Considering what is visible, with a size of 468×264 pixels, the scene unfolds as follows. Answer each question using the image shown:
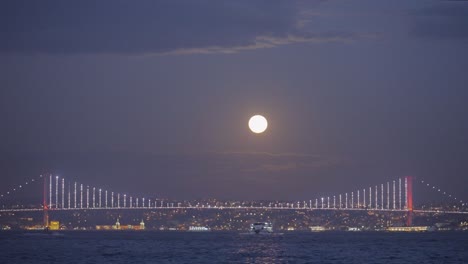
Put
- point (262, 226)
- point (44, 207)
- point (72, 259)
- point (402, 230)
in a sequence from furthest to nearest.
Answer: point (402, 230), point (262, 226), point (44, 207), point (72, 259)

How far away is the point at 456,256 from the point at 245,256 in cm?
1255

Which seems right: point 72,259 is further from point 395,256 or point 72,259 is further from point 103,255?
A: point 395,256

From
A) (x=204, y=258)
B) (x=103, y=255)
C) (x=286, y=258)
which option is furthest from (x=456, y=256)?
(x=103, y=255)

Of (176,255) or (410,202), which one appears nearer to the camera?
(176,255)

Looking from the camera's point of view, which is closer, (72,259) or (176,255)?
(72,259)

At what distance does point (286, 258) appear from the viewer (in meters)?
58.2

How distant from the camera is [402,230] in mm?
140625

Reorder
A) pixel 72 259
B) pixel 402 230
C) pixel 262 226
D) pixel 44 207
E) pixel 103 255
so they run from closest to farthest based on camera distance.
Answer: pixel 72 259, pixel 103 255, pixel 44 207, pixel 262 226, pixel 402 230

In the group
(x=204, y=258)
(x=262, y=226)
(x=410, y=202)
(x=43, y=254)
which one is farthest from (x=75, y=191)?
(x=204, y=258)

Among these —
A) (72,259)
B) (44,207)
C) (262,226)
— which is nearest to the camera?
(72,259)

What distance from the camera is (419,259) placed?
188 ft

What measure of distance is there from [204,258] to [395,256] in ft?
38.2

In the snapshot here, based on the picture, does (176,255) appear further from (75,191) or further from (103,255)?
(75,191)

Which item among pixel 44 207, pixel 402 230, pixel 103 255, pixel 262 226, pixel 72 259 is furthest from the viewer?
pixel 402 230
